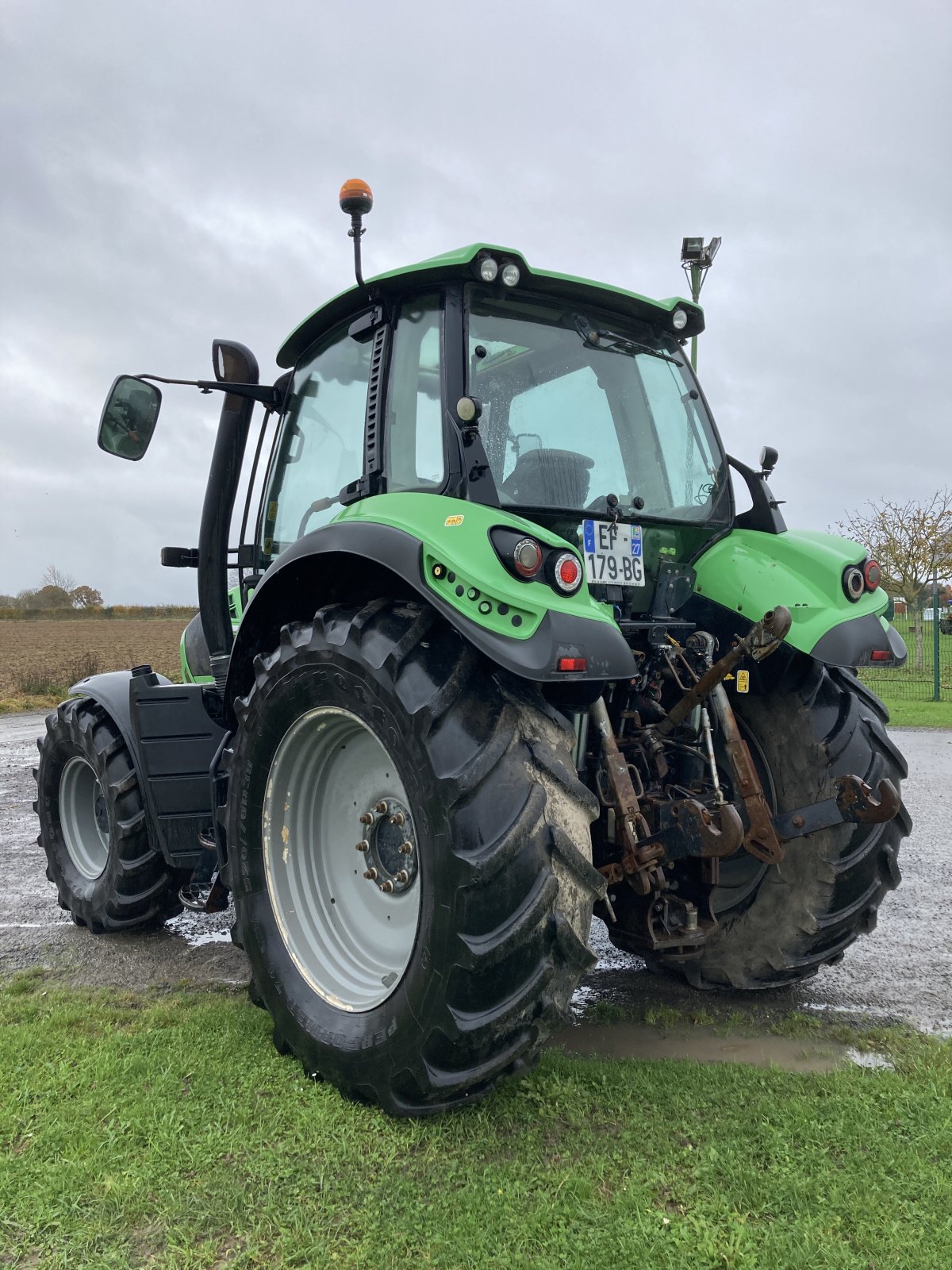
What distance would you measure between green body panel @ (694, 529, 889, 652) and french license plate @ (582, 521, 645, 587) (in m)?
0.33

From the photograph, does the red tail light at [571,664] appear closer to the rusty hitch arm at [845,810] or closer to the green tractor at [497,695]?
the green tractor at [497,695]

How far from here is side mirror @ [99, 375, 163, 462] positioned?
11.8 ft

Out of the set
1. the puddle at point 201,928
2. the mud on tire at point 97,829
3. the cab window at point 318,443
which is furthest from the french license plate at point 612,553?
the puddle at point 201,928

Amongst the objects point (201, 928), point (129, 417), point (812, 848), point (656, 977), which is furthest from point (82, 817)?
point (812, 848)

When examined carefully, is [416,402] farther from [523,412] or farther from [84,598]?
[84,598]

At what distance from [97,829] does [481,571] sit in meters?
3.32

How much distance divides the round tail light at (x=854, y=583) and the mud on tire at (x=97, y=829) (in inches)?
119

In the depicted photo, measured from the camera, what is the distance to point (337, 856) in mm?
3047

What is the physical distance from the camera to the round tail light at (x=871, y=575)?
3.17 metres

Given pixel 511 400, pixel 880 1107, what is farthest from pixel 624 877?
pixel 511 400

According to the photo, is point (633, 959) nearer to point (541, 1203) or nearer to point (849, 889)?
point (849, 889)

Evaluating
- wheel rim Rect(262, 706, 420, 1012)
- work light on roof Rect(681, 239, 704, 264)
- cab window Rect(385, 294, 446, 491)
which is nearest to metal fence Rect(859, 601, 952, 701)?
work light on roof Rect(681, 239, 704, 264)

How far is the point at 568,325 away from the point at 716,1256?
2703 millimetres

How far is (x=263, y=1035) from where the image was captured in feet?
9.92
